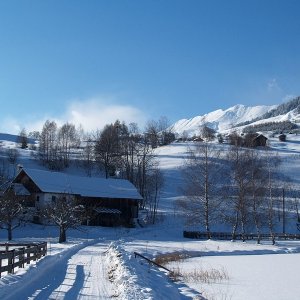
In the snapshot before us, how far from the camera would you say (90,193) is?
63312mm

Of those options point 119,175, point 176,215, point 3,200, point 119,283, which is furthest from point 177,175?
point 119,283

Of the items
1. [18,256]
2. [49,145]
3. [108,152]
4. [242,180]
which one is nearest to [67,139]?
[49,145]

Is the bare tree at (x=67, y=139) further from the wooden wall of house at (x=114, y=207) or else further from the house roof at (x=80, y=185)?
the wooden wall of house at (x=114, y=207)

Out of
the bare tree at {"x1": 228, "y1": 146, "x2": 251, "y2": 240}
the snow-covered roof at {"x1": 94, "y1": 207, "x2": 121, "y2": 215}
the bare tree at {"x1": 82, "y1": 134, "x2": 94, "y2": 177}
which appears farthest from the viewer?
the bare tree at {"x1": 82, "y1": 134, "x2": 94, "y2": 177}

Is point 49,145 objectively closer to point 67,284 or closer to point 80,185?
point 80,185

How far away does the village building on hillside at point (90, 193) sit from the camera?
59.8 m

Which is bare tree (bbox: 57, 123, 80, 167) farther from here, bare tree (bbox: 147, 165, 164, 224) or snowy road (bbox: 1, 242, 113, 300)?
snowy road (bbox: 1, 242, 113, 300)

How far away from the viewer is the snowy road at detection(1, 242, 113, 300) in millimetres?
12609

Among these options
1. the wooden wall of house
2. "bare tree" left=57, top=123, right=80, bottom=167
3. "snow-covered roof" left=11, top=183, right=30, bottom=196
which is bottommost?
the wooden wall of house

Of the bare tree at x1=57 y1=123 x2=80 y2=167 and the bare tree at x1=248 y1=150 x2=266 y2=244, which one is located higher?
the bare tree at x1=57 y1=123 x2=80 y2=167

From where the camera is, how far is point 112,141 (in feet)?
283

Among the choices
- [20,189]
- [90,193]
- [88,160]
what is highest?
[88,160]

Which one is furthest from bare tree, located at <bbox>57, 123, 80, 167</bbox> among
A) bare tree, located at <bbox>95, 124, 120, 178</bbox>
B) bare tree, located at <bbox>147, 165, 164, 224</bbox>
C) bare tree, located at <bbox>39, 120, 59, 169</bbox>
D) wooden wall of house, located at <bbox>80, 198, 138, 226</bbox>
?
wooden wall of house, located at <bbox>80, 198, 138, 226</bbox>

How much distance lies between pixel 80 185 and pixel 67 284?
164 feet
